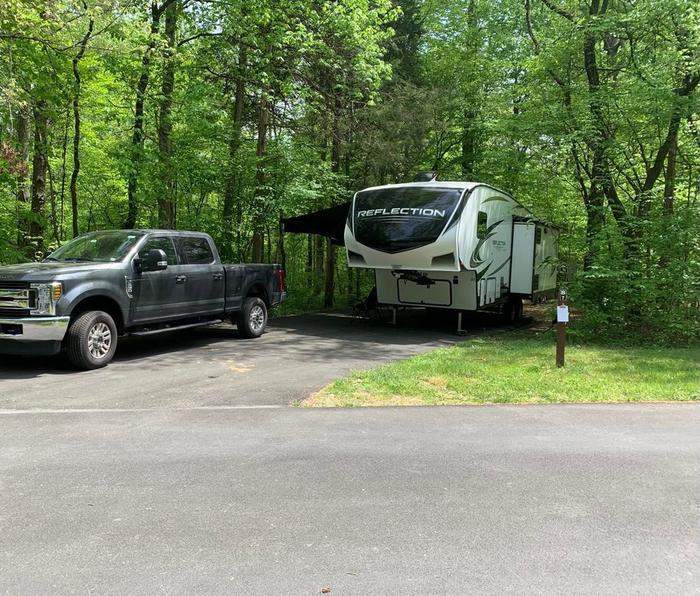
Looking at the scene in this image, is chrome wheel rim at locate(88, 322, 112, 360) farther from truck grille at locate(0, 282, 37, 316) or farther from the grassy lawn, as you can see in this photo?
the grassy lawn

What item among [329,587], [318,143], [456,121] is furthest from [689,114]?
[329,587]

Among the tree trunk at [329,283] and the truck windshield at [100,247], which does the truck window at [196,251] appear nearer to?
the truck windshield at [100,247]

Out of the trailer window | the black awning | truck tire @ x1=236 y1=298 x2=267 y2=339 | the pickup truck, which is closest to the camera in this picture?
the pickup truck

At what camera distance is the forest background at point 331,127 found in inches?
508

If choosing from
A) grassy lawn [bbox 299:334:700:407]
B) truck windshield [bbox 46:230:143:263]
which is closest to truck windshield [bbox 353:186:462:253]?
grassy lawn [bbox 299:334:700:407]

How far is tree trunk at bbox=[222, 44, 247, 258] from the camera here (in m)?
16.2

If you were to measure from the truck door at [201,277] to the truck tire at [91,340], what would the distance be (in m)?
1.85

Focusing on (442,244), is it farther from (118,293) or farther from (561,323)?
(118,293)

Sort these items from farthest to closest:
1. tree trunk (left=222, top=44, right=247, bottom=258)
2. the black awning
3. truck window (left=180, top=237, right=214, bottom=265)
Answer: the black awning, tree trunk (left=222, top=44, right=247, bottom=258), truck window (left=180, top=237, right=214, bottom=265)

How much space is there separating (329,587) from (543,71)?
57.4ft

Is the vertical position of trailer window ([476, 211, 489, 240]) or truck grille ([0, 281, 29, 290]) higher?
trailer window ([476, 211, 489, 240])

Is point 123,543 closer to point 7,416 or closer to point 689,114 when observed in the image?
point 7,416

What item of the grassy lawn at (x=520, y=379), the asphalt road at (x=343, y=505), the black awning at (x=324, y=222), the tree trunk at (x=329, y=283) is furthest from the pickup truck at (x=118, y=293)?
the tree trunk at (x=329, y=283)

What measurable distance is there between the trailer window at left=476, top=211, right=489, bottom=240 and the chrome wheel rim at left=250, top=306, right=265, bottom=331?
5.27 meters
